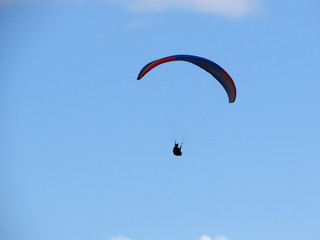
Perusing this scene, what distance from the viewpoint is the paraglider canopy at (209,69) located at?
213ft

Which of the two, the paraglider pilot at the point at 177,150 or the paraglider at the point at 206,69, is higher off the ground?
the paraglider at the point at 206,69

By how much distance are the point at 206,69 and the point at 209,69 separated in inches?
16.4

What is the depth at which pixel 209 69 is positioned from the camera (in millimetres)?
67438

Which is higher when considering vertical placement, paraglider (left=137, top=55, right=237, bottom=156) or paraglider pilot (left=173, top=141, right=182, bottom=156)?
paraglider (left=137, top=55, right=237, bottom=156)

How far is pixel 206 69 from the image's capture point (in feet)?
222

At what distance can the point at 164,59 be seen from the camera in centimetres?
6556

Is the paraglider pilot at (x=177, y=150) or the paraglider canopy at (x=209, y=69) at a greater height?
the paraglider canopy at (x=209, y=69)

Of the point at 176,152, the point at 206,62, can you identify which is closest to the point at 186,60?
the point at 206,62

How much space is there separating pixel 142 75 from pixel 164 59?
2.32 m

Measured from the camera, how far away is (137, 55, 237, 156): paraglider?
64875 millimetres

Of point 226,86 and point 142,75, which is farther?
point 226,86

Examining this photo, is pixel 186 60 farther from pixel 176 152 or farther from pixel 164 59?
pixel 176 152

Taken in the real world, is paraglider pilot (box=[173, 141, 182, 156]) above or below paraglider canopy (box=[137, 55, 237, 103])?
below

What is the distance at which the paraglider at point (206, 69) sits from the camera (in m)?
64.9
